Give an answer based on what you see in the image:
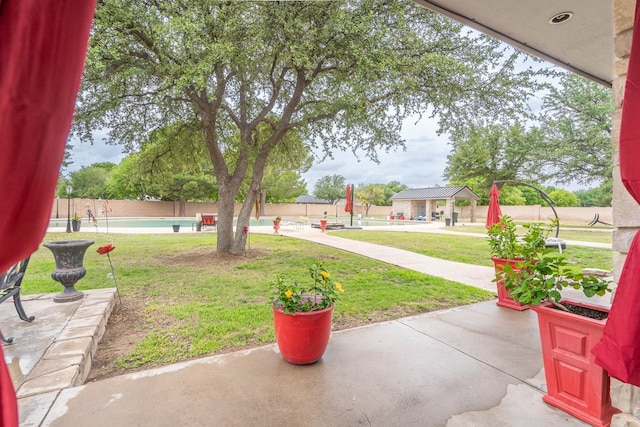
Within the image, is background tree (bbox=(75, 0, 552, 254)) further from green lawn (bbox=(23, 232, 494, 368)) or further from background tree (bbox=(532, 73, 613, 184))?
background tree (bbox=(532, 73, 613, 184))

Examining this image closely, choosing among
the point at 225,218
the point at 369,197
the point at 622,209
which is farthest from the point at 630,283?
the point at 369,197

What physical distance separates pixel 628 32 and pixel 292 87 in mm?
7609

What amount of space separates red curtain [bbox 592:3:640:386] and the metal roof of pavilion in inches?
1072

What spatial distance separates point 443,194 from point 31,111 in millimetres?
29982

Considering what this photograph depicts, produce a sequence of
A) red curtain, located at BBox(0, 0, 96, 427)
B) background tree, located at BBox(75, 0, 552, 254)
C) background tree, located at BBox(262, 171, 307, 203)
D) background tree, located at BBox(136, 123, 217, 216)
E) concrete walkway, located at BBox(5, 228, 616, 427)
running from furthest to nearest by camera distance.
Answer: background tree, located at BBox(262, 171, 307, 203) < background tree, located at BBox(136, 123, 217, 216) < background tree, located at BBox(75, 0, 552, 254) < concrete walkway, located at BBox(5, 228, 616, 427) < red curtain, located at BBox(0, 0, 96, 427)

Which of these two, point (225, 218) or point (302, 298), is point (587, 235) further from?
point (302, 298)

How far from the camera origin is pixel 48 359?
2.50 meters

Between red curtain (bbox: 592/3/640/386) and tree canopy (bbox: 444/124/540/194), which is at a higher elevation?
tree canopy (bbox: 444/124/540/194)

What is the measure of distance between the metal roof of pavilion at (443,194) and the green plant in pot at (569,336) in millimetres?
26374

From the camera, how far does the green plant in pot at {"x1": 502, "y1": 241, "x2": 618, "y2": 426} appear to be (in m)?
1.88

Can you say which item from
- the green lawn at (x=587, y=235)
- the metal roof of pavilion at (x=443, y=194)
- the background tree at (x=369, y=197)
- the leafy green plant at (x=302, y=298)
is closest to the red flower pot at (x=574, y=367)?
the leafy green plant at (x=302, y=298)

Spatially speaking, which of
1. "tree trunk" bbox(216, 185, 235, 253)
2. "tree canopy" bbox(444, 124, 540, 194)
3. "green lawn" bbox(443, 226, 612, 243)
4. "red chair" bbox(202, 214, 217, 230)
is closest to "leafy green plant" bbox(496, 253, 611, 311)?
"tree trunk" bbox(216, 185, 235, 253)

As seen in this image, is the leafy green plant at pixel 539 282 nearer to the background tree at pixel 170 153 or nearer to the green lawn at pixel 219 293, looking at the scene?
the green lawn at pixel 219 293

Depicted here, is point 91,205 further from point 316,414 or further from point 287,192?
point 316,414
